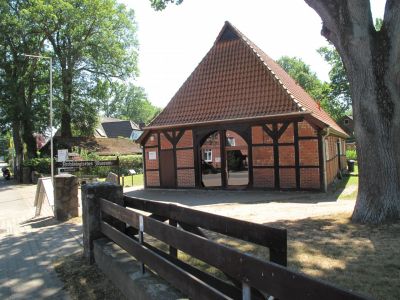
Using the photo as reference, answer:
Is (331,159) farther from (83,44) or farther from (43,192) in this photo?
(83,44)

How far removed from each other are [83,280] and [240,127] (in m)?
13.0

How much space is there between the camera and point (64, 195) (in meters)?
10.9

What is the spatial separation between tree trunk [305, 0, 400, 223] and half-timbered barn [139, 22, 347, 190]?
7.76 m

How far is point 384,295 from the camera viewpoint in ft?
13.8

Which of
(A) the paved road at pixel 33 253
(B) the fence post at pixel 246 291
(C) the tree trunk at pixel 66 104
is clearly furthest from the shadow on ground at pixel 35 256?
(C) the tree trunk at pixel 66 104

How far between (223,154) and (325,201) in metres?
5.74

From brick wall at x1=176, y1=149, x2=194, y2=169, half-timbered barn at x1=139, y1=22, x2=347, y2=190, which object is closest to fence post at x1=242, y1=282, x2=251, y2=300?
half-timbered barn at x1=139, y1=22, x2=347, y2=190

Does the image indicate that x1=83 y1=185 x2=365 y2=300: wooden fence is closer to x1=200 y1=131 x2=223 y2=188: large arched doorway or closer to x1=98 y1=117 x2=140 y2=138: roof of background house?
x1=200 y1=131 x2=223 y2=188: large arched doorway

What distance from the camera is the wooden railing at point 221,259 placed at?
2217mm

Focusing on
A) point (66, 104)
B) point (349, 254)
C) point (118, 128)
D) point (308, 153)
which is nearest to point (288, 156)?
point (308, 153)

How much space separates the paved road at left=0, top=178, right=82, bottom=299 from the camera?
17.3 feet

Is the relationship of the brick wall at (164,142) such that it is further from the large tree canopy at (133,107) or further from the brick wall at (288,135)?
the large tree canopy at (133,107)

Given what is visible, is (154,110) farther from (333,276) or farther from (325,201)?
(333,276)

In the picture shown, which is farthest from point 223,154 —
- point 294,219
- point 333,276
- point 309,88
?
point 309,88
